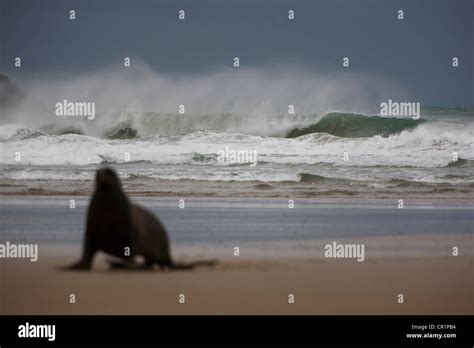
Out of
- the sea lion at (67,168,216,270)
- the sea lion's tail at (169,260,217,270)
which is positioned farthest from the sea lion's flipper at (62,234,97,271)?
the sea lion's tail at (169,260,217,270)

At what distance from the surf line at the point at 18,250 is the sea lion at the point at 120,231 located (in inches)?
27.3

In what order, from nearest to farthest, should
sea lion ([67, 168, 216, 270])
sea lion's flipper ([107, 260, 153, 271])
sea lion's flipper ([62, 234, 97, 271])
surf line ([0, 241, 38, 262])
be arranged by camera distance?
sea lion ([67, 168, 216, 270]), sea lion's flipper ([62, 234, 97, 271]), sea lion's flipper ([107, 260, 153, 271]), surf line ([0, 241, 38, 262])

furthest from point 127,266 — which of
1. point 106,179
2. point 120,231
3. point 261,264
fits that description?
point 261,264

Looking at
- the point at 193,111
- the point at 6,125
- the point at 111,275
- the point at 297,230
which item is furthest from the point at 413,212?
the point at 6,125

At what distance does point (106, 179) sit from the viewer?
8750 millimetres

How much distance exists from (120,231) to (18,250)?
1556 millimetres

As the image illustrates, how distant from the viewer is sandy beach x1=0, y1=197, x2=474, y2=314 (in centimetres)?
942

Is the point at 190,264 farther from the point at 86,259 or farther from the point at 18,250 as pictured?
the point at 18,250

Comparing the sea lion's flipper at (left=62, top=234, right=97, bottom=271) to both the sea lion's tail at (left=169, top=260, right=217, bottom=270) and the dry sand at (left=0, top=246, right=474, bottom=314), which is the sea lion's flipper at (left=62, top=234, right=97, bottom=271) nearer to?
the dry sand at (left=0, top=246, right=474, bottom=314)

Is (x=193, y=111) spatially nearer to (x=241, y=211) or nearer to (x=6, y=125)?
(x=241, y=211)

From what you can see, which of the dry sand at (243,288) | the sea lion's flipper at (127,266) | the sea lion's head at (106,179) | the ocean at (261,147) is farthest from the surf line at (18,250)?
the sea lion's head at (106,179)

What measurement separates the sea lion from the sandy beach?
0.16 metres

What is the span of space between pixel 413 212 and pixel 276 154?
1802 mm

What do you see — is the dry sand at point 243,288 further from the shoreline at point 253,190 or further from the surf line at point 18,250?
the shoreline at point 253,190
